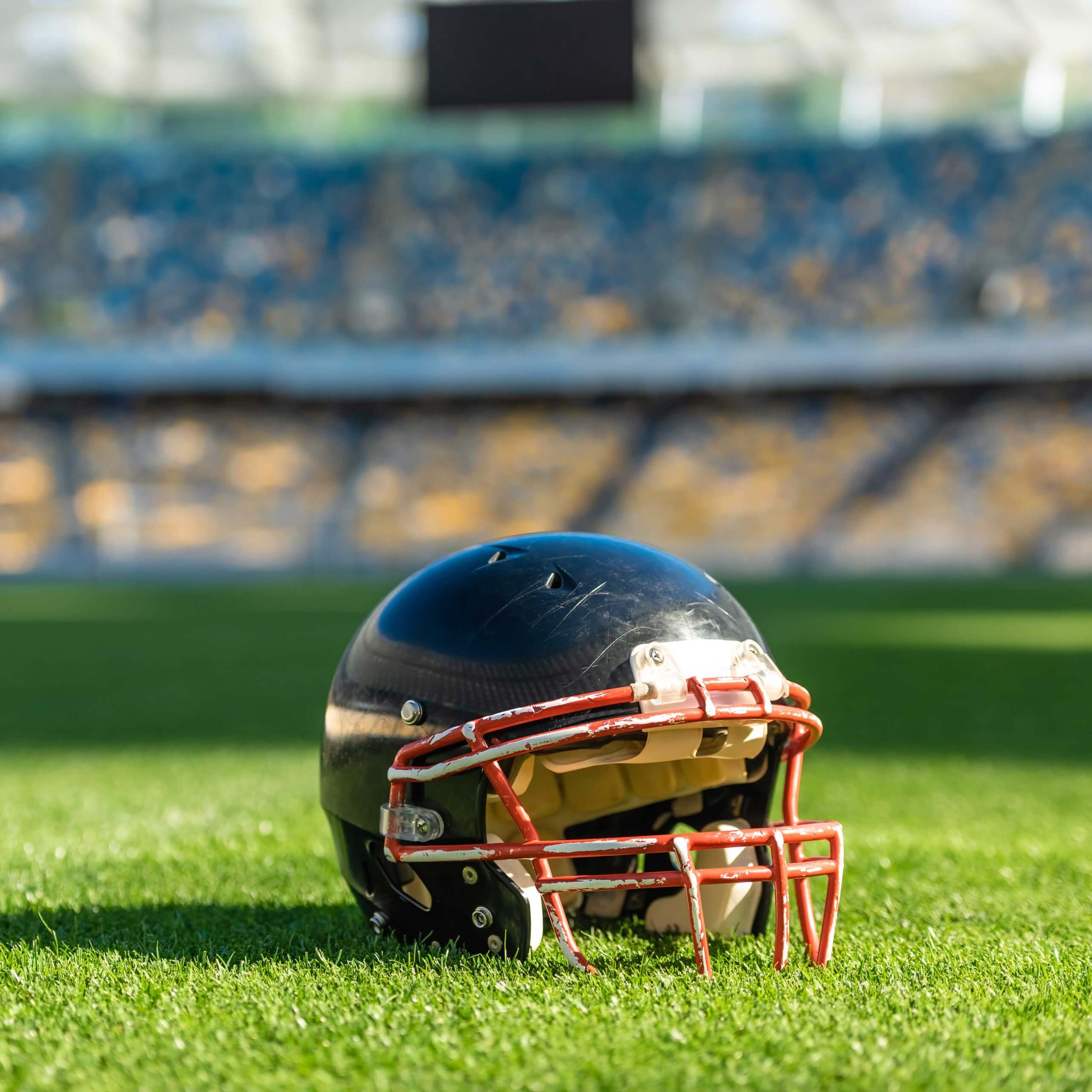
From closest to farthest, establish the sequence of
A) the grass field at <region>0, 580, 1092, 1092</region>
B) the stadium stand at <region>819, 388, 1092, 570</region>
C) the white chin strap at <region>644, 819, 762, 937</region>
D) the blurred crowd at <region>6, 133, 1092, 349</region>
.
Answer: the grass field at <region>0, 580, 1092, 1092</region> < the white chin strap at <region>644, 819, 762, 937</region> < the stadium stand at <region>819, 388, 1092, 570</region> < the blurred crowd at <region>6, 133, 1092, 349</region>

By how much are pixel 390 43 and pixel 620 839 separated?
62.6 feet

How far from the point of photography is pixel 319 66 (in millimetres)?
19438

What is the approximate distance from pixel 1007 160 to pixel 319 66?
34.2 feet

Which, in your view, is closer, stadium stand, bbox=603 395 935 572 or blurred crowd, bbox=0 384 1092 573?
Answer: blurred crowd, bbox=0 384 1092 573

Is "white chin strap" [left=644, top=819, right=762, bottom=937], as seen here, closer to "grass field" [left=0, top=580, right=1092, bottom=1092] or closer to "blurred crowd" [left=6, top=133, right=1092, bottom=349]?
"grass field" [left=0, top=580, right=1092, bottom=1092]

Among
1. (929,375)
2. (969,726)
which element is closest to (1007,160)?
(929,375)

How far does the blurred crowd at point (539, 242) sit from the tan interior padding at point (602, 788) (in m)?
17.0

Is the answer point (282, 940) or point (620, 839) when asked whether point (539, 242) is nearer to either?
point (282, 940)

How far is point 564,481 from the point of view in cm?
1817

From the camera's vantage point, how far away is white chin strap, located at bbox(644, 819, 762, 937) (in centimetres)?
166

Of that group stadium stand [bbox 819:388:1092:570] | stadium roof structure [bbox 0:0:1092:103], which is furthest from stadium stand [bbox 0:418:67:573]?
stadium stand [bbox 819:388:1092:570]

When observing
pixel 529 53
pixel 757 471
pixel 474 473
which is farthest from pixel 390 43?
pixel 757 471

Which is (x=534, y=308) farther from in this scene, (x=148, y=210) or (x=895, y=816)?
(x=895, y=816)

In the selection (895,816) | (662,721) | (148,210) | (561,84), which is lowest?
(895,816)
